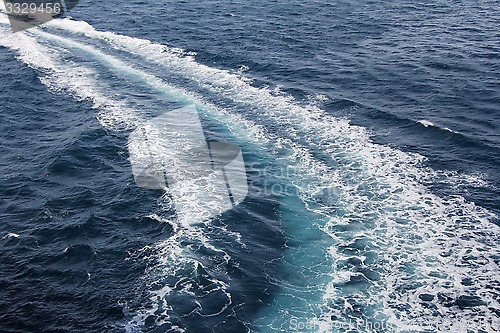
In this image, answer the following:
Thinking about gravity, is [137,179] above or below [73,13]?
below

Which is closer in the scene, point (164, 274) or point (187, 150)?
point (164, 274)

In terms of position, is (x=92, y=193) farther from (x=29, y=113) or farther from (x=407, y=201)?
(x=407, y=201)

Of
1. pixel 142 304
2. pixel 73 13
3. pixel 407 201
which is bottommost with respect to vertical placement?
pixel 142 304

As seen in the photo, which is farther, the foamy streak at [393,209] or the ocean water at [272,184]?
the foamy streak at [393,209]

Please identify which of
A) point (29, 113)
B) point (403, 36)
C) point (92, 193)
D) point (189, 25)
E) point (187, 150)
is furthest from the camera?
point (189, 25)

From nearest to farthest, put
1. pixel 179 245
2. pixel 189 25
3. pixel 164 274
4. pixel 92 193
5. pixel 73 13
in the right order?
pixel 164 274
pixel 179 245
pixel 92 193
pixel 189 25
pixel 73 13

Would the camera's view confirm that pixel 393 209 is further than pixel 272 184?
No

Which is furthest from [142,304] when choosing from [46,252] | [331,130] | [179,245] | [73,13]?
[73,13]

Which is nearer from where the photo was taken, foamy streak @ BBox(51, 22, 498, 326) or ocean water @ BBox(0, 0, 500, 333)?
ocean water @ BBox(0, 0, 500, 333)
